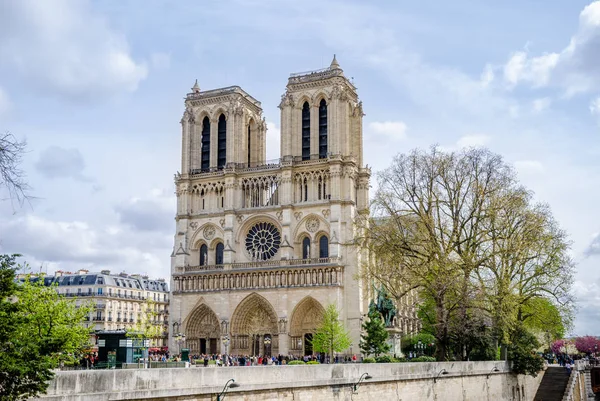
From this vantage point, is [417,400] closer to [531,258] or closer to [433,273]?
[433,273]

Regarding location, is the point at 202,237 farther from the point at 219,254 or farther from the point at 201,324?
the point at 201,324

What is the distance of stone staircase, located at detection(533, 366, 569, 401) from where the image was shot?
42.4m

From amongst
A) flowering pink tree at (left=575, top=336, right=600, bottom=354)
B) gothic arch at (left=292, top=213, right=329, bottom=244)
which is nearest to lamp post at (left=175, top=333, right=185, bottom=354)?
gothic arch at (left=292, top=213, right=329, bottom=244)

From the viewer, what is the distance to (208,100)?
6128cm

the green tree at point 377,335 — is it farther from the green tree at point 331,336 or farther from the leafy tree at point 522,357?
the green tree at point 331,336

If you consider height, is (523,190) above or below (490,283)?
above

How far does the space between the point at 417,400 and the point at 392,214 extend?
11.0 metres

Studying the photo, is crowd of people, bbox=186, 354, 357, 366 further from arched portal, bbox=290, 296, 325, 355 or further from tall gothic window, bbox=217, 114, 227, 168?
tall gothic window, bbox=217, 114, 227, 168

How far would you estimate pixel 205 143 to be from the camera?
2418 inches

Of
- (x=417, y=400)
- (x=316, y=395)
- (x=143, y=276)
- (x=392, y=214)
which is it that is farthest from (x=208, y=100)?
(x=316, y=395)

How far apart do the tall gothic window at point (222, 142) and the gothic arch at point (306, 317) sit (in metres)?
14.4

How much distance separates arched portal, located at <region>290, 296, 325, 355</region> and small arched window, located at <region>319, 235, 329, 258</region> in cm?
389

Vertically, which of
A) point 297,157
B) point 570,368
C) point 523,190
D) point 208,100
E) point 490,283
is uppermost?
point 208,100

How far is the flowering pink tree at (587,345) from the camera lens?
4393 inches
